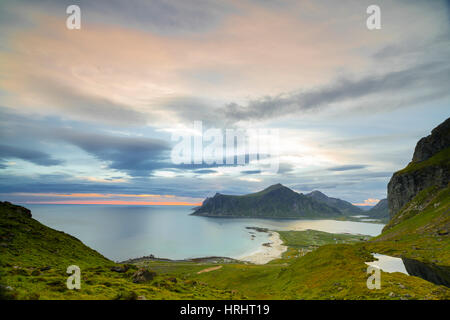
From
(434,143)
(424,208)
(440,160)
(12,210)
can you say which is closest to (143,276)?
(12,210)

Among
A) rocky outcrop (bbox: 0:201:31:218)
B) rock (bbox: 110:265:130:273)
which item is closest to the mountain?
rock (bbox: 110:265:130:273)

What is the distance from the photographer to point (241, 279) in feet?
259

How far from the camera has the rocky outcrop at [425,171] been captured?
494ft

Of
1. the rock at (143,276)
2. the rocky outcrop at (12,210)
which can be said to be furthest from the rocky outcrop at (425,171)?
the rocky outcrop at (12,210)

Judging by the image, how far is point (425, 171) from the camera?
525ft

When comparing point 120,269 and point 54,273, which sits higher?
point 54,273

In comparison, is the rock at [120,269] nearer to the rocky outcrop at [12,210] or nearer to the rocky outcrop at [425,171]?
the rocky outcrop at [12,210]

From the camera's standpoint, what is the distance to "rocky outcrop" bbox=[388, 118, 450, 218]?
150525 mm

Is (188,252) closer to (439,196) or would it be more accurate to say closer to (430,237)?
(430,237)

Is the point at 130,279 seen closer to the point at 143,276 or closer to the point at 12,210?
the point at 143,276

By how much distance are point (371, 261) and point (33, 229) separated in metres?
86.6

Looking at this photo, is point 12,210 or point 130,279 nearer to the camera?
point 130,279

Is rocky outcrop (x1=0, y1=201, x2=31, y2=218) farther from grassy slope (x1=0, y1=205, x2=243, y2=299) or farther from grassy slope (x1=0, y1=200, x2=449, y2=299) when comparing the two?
grassy slope (x1=0, y1=200, x2=449, y2=299)
